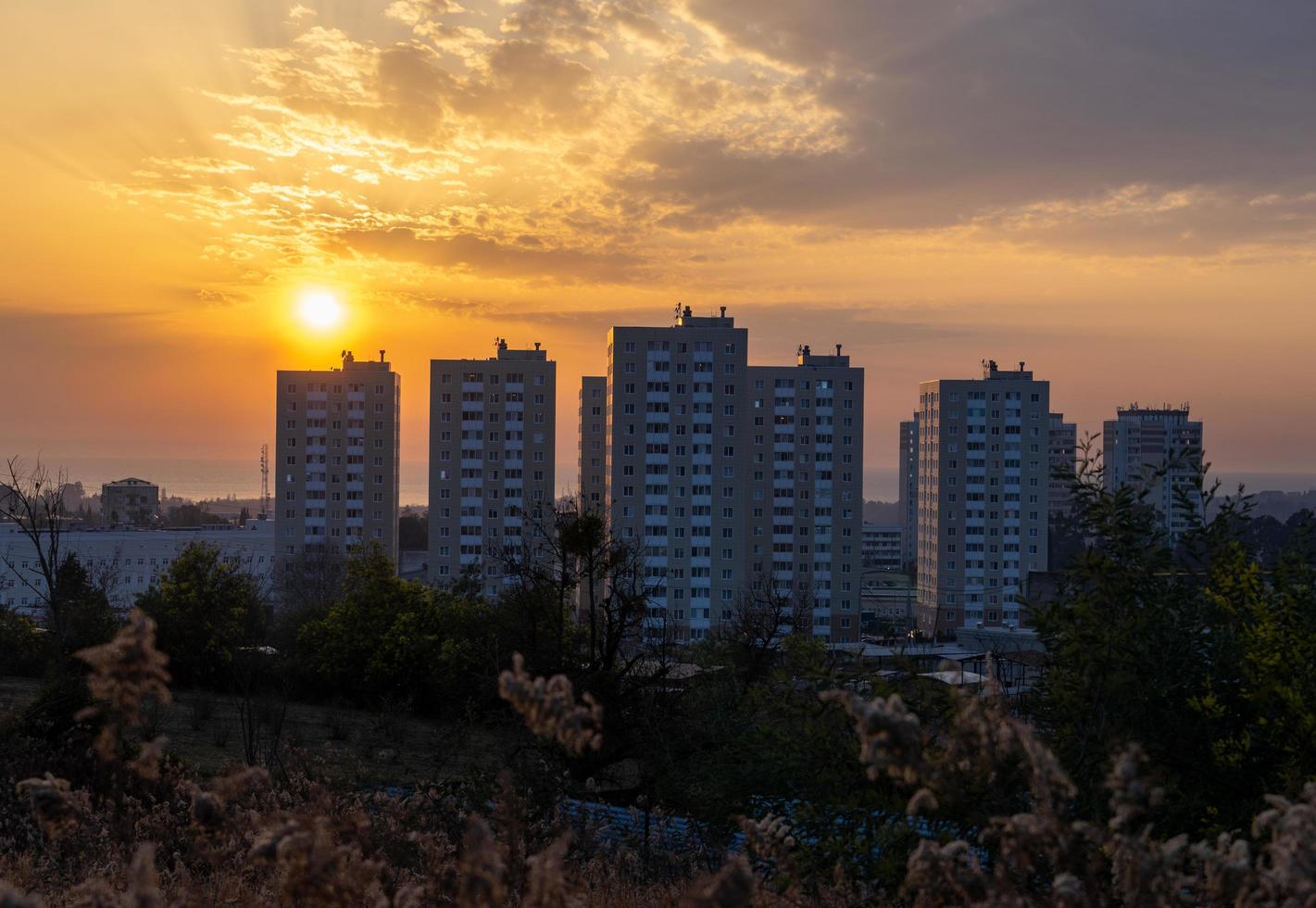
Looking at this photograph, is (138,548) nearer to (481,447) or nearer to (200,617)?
(481,447)

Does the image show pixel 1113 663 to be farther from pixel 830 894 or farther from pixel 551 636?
pixel 551 636

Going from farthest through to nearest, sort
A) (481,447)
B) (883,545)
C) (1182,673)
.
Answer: (883,545) → (481,447) → (1182,673)

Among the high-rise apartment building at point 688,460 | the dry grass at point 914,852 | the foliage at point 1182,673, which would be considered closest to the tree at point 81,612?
the foliage at point 1182,673

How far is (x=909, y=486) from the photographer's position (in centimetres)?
13212

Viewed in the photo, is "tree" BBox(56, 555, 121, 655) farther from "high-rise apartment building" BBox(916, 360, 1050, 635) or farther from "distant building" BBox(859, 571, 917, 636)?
"high-rise apartment building" BBox(916, 360, 1050, 635)

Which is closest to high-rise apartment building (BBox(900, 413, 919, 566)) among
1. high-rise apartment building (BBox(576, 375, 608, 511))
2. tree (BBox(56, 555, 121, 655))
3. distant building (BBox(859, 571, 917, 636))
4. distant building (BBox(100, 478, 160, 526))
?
distant building (BBox(859, 571, 917, 636))

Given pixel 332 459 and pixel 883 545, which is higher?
pixel 332 459

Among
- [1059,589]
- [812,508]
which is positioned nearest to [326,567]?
[812,508]

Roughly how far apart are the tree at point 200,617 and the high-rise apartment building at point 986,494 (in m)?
66.8

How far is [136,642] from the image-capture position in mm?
2709

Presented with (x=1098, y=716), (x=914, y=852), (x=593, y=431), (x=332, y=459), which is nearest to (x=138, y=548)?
(x=332, y=459)

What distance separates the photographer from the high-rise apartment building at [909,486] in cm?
12681

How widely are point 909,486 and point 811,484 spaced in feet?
189

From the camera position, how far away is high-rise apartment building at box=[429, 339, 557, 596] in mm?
80750
